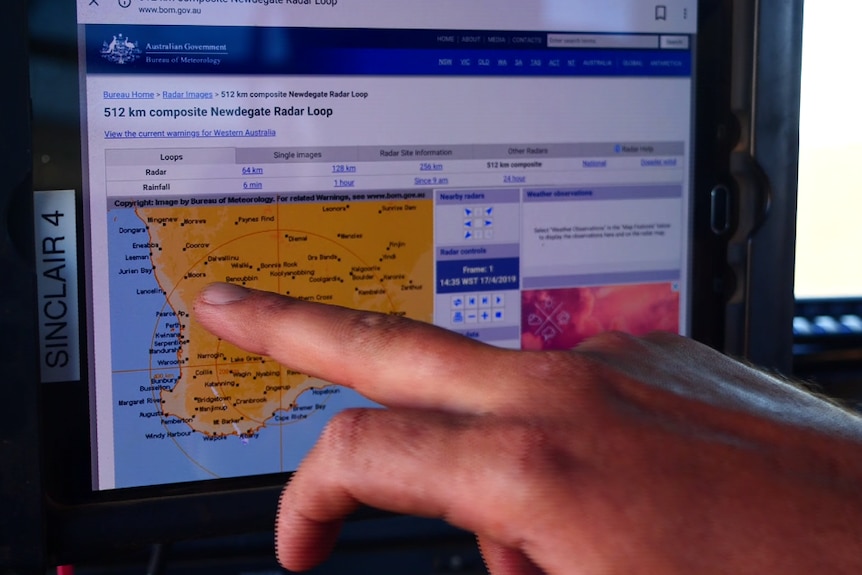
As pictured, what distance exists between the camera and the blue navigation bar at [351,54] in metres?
0.55

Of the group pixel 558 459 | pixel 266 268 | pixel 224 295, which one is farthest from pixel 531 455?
pixel 266 268

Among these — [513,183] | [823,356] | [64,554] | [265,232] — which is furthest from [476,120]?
[823,356]

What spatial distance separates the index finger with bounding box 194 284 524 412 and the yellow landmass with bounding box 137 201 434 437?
0.14 metres

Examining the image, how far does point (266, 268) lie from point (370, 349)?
215 millimetres

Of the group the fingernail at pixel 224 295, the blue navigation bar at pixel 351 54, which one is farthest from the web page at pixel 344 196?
the fingernail at pixel 224 295

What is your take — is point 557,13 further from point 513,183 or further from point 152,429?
point 152,429

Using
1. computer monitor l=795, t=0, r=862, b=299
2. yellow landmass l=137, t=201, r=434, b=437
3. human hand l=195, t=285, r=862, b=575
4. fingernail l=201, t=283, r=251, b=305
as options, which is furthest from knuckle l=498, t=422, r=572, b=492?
computer monitor l=795, t=0, r=862, b=299

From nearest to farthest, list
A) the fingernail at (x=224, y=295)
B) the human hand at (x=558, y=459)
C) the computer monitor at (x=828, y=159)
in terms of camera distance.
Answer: the human hand at (x=558, y=459) < the fingernail at (x=224, y=295) < the computer monitor at (x=828, y=159)

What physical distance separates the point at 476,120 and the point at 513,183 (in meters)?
0.05

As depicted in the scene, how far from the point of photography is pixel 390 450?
350 mm

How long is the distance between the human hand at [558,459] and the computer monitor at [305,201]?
167 mm

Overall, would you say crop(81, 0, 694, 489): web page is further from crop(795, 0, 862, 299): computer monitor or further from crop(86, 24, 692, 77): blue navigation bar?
crop(795, 0, 862, 299): computer monitor

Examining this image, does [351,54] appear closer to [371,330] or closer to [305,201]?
[305,201]

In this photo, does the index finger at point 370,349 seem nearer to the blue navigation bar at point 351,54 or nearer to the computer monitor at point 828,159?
the blue navigation bar at point 351,54
